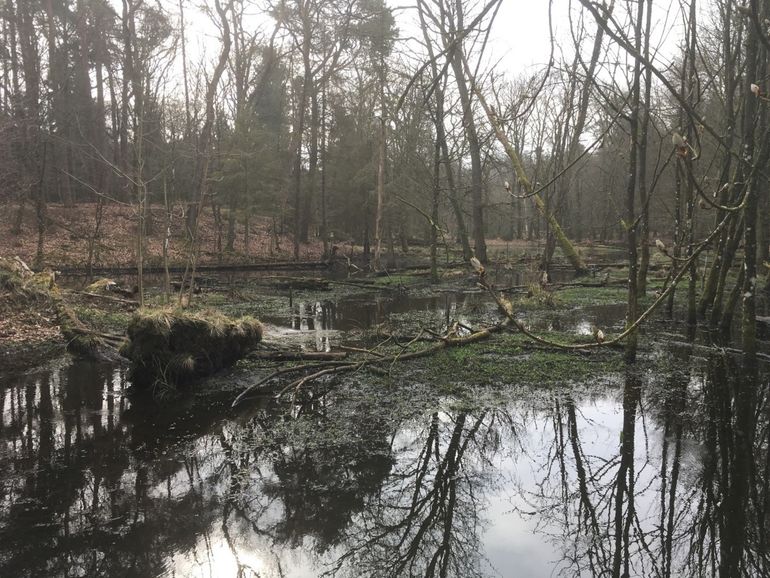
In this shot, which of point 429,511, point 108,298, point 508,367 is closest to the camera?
point 429,511

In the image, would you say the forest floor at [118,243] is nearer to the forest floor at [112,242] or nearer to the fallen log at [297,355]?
the forest floor at [112,242]

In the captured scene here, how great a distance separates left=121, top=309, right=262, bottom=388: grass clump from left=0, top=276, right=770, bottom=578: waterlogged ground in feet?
1.46

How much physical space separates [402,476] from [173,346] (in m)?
4.06

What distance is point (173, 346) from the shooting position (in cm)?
713

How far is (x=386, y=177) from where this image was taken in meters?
27.2

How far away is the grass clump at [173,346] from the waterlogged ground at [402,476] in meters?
0.45

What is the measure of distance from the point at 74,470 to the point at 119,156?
2998 centimetres

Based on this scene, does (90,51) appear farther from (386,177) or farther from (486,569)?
(486,569)

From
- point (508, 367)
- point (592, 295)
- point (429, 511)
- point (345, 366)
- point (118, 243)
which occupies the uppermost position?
point (118, 243)

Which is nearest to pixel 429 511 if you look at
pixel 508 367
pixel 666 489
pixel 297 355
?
pixel 666 489

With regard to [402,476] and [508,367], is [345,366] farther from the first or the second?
[402,476]

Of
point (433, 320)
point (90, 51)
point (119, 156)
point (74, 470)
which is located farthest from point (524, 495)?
point (90, 51)

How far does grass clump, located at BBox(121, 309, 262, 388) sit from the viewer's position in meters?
6.97

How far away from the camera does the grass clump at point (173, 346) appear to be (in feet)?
22.9
